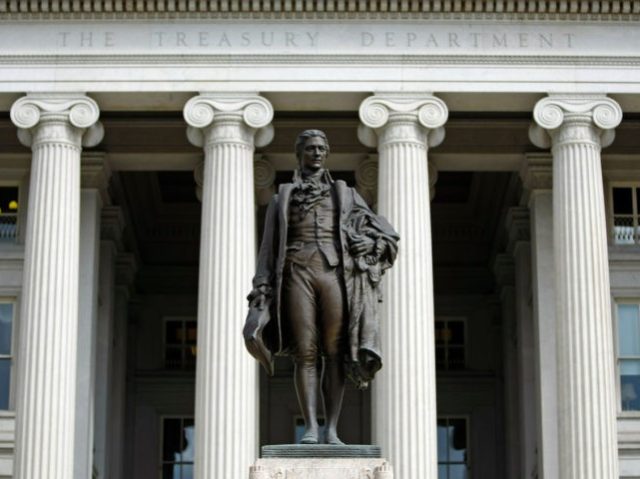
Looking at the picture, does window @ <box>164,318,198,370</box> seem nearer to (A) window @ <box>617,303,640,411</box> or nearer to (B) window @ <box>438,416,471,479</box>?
(B) window @ <box>438,416,471,479</box>

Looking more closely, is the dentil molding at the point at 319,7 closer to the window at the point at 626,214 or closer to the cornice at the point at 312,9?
the cornice at the point at 312,9

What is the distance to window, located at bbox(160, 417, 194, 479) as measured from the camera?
52781mm

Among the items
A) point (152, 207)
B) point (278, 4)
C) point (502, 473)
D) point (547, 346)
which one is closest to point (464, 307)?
point (502, 473)

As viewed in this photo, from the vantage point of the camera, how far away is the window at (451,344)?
5488 centimetres

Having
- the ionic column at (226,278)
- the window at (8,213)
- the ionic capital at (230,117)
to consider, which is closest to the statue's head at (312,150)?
the ionic column at (226,278)

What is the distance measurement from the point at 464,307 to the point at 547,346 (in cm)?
1279

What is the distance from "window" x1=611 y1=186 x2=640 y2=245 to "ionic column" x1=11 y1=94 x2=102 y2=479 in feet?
41.2

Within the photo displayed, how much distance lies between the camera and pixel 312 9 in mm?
40969

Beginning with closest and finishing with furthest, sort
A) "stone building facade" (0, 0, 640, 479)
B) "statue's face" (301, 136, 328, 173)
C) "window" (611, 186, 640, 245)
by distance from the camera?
"statue's face" (301, 136, 328, 173) < "stone building facade" (0, 0, 640, 479) < "window" (611, 186, 640, 245)

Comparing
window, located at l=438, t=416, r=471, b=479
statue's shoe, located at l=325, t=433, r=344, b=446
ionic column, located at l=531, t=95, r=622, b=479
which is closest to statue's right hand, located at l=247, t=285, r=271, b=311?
statue's shoe, located at l=325, t=433, r=344, b=446

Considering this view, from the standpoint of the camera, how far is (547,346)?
42438 millimetres

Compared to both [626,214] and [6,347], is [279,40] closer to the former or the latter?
[626,214]

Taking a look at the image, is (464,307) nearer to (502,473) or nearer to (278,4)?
(502,473)

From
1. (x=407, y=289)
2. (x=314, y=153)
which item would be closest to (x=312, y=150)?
(x=314, y=153)
